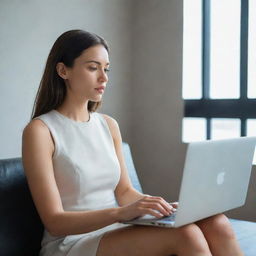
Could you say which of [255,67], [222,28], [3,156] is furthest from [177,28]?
[3,156]

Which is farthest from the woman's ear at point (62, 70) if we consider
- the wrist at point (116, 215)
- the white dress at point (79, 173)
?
the wrist at point (116, 215)

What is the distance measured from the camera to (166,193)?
11.7ft

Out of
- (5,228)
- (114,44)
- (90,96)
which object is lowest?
(5,228)

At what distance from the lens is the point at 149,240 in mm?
1518

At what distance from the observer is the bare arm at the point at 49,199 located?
1575mm

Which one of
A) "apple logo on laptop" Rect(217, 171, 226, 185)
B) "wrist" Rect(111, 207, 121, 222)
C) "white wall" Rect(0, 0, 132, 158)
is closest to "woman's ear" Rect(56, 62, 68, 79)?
"wrist" Rect(111, 207, 121, 222)

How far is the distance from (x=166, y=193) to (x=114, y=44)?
1173mm

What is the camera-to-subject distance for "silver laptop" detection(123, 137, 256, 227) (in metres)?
1.39

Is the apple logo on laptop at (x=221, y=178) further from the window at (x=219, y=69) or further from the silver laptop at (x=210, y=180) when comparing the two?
the window at (x=219, y=69)

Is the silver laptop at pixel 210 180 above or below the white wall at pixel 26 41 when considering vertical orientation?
below

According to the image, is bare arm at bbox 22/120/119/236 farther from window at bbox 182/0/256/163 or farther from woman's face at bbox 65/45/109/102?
window at bbox 182/0/256/163

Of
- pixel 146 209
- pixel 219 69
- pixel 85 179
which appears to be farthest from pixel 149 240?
pixel 219 69

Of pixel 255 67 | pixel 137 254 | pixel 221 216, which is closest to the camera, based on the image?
pixel 137 254

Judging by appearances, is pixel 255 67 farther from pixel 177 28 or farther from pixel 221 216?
pixel 221 216
